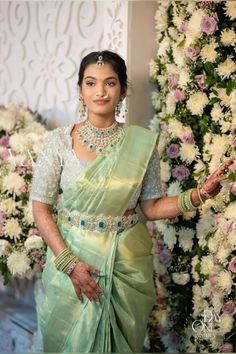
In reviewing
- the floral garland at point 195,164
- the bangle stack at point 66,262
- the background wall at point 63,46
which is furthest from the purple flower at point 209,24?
the bangle stack at point 66,262

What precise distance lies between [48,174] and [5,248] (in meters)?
0.46

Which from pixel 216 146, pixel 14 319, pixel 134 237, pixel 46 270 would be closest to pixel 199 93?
pixel 216 146

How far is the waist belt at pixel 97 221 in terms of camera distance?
1341 mm

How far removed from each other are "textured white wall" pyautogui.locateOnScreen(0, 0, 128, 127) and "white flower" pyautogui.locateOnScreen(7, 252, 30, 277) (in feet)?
1.83

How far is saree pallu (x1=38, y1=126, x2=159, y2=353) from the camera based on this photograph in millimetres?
1324

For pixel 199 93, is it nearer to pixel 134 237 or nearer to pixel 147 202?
pixel 147 202

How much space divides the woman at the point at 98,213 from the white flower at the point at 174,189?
0.28 meters

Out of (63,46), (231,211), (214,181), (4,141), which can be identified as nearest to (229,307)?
(231,211)

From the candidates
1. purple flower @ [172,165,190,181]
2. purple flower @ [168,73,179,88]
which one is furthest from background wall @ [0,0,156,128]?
purple flower @ [172,165,190,181]

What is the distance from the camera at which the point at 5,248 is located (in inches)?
65.7

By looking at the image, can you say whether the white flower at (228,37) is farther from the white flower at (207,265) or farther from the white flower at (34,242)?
the white flower at (34,242)

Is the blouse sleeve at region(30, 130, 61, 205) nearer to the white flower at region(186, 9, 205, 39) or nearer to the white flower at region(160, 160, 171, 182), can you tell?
the white flower at region(160, 160, 171, 182)

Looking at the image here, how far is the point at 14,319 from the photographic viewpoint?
1.87m

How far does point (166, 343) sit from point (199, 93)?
0.90 metres
